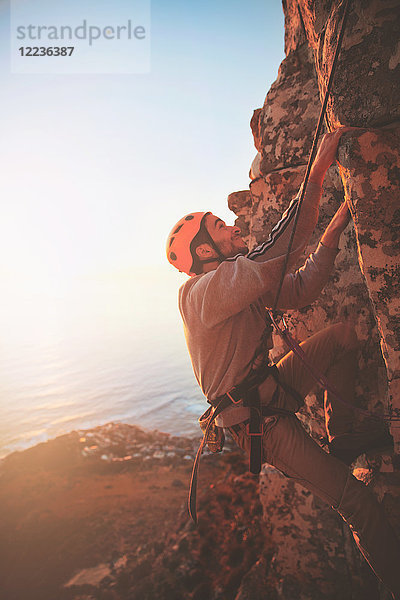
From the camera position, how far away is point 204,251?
2443 millimetres

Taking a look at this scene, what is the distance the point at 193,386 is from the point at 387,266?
2844 cm

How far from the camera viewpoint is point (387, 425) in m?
2.57

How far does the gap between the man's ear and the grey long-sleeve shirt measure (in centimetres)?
23

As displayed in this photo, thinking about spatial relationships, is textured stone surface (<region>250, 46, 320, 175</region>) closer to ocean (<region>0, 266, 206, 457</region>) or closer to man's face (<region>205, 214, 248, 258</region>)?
man's face (<region>205, 214, 248, 258</region>)

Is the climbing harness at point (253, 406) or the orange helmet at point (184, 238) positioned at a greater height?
the orange helmet at point (184, 238)

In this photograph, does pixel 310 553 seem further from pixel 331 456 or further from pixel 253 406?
pixel 253 406

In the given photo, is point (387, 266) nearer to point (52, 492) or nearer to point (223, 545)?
point (223, 545)

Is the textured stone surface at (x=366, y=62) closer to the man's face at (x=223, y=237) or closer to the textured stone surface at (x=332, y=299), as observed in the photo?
the man's face at (x=223, y=237)

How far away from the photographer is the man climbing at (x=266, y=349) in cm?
201

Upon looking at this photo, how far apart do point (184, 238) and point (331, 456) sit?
1822 mm

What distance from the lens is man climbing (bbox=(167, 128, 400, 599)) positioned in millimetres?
2012

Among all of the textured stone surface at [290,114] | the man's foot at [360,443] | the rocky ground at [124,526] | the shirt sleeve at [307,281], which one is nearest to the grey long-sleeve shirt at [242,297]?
the shirt sleeve at [307,281]

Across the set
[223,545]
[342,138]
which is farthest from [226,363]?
[223,545]

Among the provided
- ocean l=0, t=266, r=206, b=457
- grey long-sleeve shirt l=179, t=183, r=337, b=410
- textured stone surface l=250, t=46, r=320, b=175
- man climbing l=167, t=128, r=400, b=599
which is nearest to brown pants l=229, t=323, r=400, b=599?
man climbing l=167, t=128, r=400, b=599
